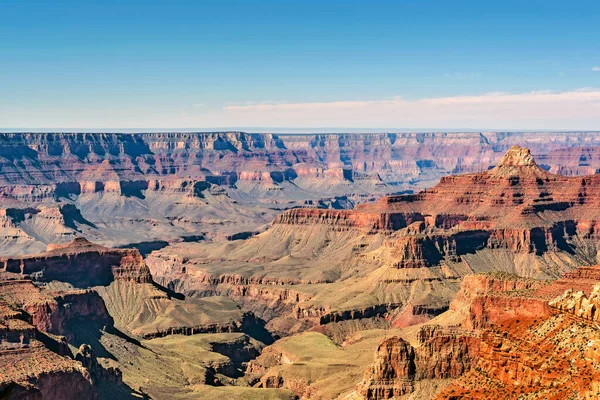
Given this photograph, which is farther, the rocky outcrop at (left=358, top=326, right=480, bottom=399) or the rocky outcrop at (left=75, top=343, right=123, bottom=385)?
the rocky outcrop at (left=75, top=343, right=123, bottom=385)

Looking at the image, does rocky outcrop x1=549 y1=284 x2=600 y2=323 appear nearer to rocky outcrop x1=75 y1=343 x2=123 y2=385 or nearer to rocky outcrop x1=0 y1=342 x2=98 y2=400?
rocky outcrop x1=0 y1=342 x2=98 y2=400

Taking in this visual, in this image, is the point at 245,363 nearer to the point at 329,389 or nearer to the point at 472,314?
the point at 329,389

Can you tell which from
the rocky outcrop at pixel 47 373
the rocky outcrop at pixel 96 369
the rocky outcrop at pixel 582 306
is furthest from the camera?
the rocky outcrop at pixel 96 369

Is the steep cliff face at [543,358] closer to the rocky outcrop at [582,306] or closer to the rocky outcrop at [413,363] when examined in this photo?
the rocky outcrop at [582,306]

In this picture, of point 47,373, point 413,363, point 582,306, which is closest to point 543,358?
point 582,306

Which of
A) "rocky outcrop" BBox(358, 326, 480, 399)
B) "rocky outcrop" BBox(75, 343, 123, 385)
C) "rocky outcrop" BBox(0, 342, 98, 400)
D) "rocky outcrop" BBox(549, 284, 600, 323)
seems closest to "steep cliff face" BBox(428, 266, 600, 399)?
"rocky outcrop" BBox(549, 284, 600, 323)

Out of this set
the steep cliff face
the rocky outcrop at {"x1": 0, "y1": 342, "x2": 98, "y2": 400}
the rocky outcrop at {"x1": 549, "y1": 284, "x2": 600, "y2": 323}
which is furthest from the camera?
the rocky outcrop at {"x1": 0, "y1": 342, "x2": 98, "y2": 400}

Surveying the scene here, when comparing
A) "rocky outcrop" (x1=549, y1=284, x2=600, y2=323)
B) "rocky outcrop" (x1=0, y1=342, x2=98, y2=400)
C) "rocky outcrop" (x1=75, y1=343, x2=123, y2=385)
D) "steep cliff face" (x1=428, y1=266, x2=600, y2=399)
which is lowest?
"rocky outcrop" (x1=75, y1=343, x2=123, y2=385)

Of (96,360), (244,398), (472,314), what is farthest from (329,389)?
(96,360)

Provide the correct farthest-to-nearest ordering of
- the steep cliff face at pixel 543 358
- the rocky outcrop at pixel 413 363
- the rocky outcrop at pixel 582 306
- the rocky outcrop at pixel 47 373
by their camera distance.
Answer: the rocky outcrop at pixel 47 373
the rocky outcrop at pixel 413 363
the rocky outcrop at pixel 582 306
the steep cliff face at pixel 543 358

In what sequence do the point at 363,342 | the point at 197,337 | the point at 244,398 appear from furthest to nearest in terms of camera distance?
the point at 197,337, the point at 363,342, the point at 244,398

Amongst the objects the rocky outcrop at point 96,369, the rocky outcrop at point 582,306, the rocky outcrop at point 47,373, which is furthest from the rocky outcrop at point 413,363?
the rocky outcrop at point 582,306
